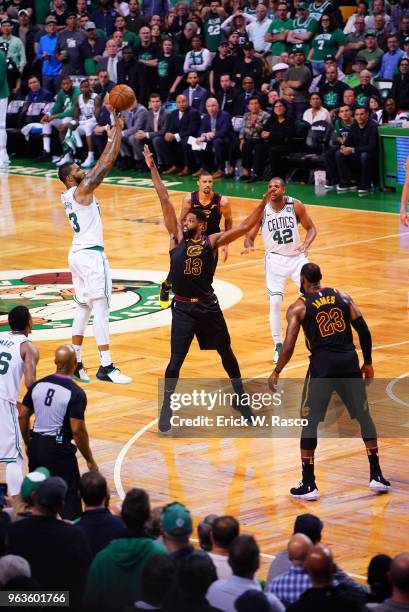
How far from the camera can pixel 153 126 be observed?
1083 inches

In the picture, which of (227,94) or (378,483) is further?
(227,94)

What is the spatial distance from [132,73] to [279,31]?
129 inches

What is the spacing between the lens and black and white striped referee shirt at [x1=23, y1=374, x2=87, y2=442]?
907 cm

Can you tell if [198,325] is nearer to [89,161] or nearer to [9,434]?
[9,434]

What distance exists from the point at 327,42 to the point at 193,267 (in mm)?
15872

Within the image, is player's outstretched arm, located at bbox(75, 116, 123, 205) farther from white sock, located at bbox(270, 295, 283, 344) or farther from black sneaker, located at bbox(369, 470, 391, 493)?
black sneaker, located at bbox(369, 470, 391, 493)

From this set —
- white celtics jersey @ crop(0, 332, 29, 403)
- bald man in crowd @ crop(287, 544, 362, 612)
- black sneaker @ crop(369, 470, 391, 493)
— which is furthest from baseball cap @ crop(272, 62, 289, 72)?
bald man in crowd @ crop(287, 544, 362, 612)

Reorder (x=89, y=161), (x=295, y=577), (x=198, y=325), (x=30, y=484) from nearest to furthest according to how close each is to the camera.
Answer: (x=295, y=577), (x=30, y=484), (x=198, y=325), (x=89, y=161)

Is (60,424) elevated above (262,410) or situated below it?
above

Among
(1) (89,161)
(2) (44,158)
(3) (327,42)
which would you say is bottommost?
(2) (44,158)

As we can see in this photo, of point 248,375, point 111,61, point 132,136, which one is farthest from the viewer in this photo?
point 111,61

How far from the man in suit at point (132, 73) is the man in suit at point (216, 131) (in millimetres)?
2735

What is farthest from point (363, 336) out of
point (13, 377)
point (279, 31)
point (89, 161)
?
point (89, 161)

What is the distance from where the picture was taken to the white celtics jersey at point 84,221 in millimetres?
13547
